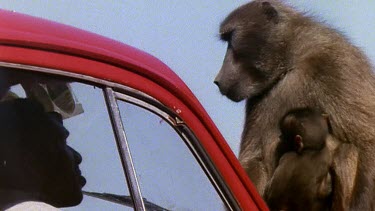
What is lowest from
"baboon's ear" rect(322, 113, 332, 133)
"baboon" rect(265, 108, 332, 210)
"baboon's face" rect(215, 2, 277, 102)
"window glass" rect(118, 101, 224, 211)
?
"window glass" rect(118, 101, 224, 211)

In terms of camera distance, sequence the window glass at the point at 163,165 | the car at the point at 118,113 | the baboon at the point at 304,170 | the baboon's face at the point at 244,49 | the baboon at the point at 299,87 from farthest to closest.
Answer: the baboon's face at the point at 244,49, the baboon at the point at 299,87, the baboon at the point at 304,170, the window glass at the point at 163,165, the car at the point at 118,113

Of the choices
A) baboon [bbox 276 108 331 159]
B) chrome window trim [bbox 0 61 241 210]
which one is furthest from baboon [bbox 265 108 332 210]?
chrome window trim [bbox 0 61 241 210]

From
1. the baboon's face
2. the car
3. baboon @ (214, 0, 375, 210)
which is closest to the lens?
the car

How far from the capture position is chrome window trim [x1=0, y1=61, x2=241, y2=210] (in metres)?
1.53

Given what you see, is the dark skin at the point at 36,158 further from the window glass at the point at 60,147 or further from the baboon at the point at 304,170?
the baboon at the point at 304,170

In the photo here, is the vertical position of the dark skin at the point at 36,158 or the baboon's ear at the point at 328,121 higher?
the baboon's ear at the point at 328,121

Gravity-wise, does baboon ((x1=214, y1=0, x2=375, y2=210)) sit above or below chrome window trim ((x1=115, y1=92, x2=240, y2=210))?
above

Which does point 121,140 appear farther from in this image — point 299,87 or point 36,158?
point 299,87

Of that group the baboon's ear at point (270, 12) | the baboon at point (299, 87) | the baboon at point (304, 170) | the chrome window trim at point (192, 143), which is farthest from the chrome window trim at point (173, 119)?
the baboon's ear at point (270, 12)

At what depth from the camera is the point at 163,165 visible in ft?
5.78

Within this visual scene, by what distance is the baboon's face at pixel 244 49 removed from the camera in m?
6.16

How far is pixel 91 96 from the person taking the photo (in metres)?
1.60

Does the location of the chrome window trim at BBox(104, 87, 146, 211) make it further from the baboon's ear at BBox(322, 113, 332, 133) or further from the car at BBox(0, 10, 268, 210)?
the baboon's ear at BBox(322, 113, 332, 133)

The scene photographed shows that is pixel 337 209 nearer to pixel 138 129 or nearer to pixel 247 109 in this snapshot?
pixel 247 109
